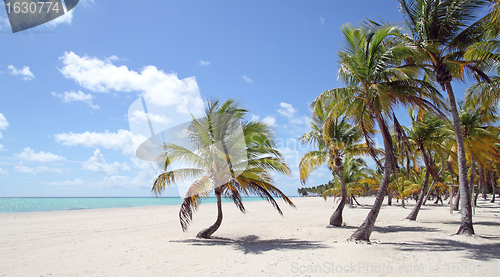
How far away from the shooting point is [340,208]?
39.5 ft

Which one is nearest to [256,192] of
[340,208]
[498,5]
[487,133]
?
[340,208]

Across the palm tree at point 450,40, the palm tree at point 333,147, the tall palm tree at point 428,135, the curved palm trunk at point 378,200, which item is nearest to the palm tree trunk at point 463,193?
the palm tree at point 450,40

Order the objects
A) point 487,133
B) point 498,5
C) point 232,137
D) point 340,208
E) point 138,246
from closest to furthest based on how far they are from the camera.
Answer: point 498,5 → point 138,246 → point 232,137 → point 340,208 → point 487,133

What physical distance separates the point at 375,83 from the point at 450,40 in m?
3.27

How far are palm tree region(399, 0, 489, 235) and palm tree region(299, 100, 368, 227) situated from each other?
12.3 feet

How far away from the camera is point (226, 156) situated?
854cm

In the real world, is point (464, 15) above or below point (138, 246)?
above

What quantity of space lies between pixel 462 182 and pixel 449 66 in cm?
387

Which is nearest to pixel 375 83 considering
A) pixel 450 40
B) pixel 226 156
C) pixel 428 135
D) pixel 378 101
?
pixel 378 101

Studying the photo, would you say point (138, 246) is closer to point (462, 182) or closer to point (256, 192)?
point (256, 192)

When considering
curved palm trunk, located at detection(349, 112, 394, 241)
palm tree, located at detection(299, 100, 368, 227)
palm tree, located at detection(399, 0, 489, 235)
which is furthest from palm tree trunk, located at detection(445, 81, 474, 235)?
palm tree, located at detection(299, 100, 368, 227)

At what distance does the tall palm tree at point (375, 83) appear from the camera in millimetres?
7496

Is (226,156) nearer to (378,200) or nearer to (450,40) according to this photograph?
(378,200)

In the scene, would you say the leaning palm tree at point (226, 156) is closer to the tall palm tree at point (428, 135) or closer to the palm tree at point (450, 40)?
the palm tree at point (450, 40)
